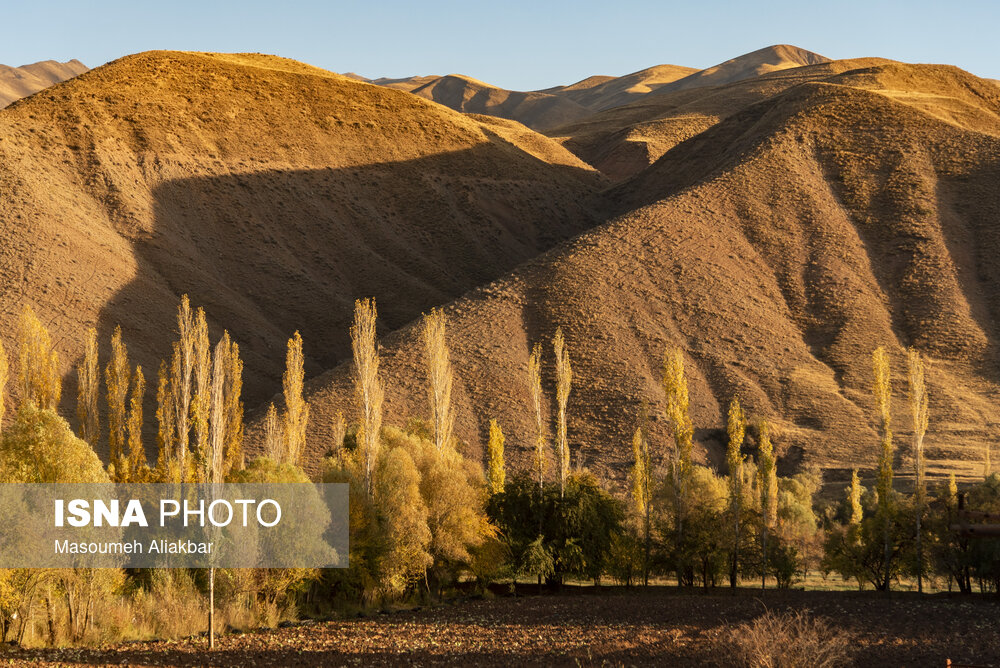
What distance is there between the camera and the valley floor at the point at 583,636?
92.5ft

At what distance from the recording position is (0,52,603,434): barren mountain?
81.1m

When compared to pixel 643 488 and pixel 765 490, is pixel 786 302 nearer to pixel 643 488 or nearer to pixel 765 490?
pixel 643 488

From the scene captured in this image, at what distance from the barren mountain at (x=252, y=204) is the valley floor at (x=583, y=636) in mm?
41761

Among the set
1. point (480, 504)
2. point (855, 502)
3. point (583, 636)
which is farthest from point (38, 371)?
point (855, 502)

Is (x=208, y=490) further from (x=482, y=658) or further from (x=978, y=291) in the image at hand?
(x=978, y=291)

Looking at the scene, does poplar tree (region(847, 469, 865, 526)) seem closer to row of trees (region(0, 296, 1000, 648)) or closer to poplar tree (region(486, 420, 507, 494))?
row of trees (region(0, 296, 1000, 648))

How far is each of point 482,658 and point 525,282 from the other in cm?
5456

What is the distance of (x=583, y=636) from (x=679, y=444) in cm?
1896

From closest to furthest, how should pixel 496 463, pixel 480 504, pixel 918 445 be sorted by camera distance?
1. pixel 480 504
2. pixel 918 445
3. pixel 496 463

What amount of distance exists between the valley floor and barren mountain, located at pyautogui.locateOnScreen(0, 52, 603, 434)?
41761mm

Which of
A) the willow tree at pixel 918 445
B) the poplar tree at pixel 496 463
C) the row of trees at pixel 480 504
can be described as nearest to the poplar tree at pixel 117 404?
the row of trees at pixel 480 504

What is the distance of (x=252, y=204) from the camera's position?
100812 millimetres

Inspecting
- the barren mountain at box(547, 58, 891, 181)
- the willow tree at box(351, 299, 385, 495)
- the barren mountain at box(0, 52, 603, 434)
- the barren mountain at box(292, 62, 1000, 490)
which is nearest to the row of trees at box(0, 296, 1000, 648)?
the willow tree at box(351, 299, 385, 495)

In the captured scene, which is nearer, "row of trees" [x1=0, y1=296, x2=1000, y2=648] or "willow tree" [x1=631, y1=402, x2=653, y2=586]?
"row of trees" [x1=0, y1=296, x2=1000, y2=648]
